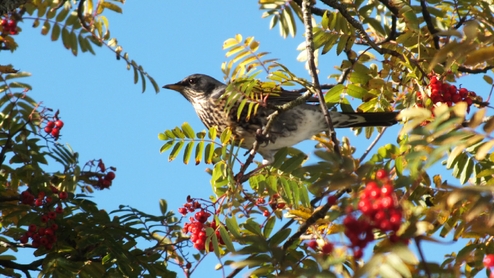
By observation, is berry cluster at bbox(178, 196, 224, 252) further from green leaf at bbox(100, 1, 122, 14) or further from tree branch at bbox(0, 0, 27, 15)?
green leaf at bbox(100, 1, 122, 14)

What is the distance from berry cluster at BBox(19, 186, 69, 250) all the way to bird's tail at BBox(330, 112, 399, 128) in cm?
145

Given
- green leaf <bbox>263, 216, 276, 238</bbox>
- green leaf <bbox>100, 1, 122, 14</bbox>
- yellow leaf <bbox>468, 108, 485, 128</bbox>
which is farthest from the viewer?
green leaf <bbox>100, 1, 122, 14</bbox>

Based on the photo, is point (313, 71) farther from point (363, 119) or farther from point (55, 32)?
point (55, 32)

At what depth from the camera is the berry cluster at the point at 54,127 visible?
306cm

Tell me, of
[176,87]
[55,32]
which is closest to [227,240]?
[55,32]

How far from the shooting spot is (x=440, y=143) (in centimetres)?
→ 145

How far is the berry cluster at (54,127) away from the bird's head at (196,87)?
124 cm

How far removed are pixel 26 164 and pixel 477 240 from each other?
1.95m

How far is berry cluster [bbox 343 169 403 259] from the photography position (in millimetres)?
1318

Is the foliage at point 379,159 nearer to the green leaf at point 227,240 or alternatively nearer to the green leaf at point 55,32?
Answer: the green leaf at point 227,240

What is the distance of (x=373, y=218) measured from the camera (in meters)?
1.33

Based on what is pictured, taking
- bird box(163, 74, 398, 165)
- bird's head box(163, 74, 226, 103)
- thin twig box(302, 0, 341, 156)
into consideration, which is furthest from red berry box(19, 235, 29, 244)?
bird's head box(163, 74, 226, 103)

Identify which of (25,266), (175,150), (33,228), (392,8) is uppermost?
(392,8)

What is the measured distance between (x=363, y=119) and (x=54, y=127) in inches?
64.0
